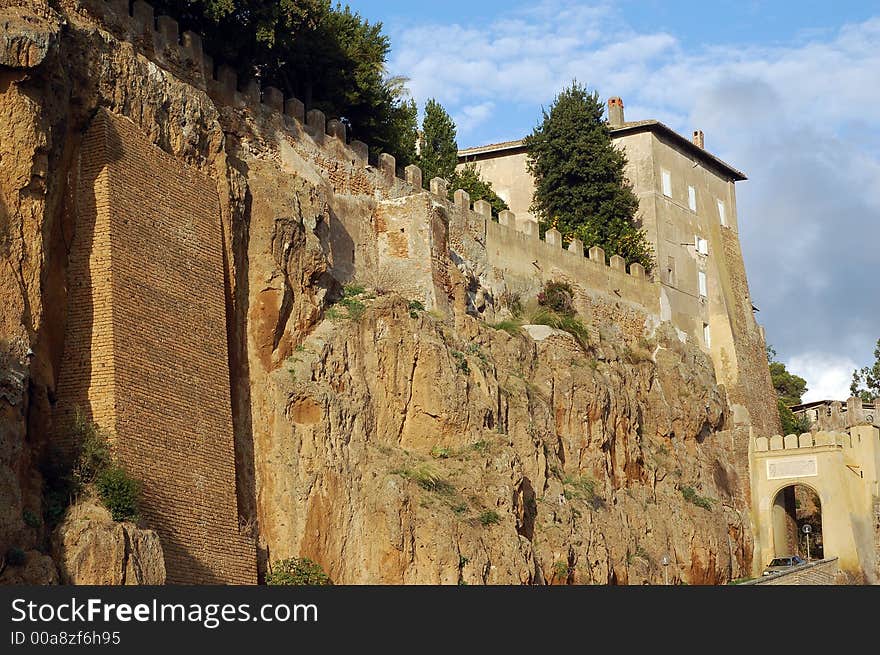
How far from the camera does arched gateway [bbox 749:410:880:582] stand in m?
47.2

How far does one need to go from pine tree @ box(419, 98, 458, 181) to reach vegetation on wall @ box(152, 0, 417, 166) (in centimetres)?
637

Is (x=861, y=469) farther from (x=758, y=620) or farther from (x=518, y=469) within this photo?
(x=758, y=620)

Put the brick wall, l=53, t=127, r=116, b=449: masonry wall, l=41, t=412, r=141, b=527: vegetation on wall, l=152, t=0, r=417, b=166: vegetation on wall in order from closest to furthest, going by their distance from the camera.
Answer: l=41, t=412, r=141, b=527: vegetation on wall < l=53, t=127, r=116, b=449: masonry wall < the brick wall < l=152, t=0, r=417, b=166: vegetation on wall

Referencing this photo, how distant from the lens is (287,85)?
37781 millimetres

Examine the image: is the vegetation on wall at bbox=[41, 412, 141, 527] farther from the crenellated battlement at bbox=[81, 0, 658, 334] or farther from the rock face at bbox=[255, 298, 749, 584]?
the crenellated battlement at bbox=[81, 0, 658, 334]

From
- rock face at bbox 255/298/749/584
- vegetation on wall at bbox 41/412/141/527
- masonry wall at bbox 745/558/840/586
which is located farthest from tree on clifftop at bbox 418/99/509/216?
vegetation on wall at bbox 41/412/141/527

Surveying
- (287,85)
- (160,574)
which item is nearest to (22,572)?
(160,574)

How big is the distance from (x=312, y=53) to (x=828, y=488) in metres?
21.4

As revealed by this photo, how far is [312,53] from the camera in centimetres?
3841

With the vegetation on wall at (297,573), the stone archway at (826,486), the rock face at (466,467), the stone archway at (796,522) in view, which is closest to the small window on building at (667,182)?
the stone archway at (826,486)

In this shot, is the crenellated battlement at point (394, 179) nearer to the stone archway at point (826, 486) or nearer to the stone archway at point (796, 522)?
the stone archway at point (826, 486)

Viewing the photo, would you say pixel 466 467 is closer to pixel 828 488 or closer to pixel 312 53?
pixel 312 53

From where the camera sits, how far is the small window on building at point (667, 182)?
5294 cm

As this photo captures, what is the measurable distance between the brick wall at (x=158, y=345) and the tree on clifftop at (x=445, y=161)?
23.3 m
